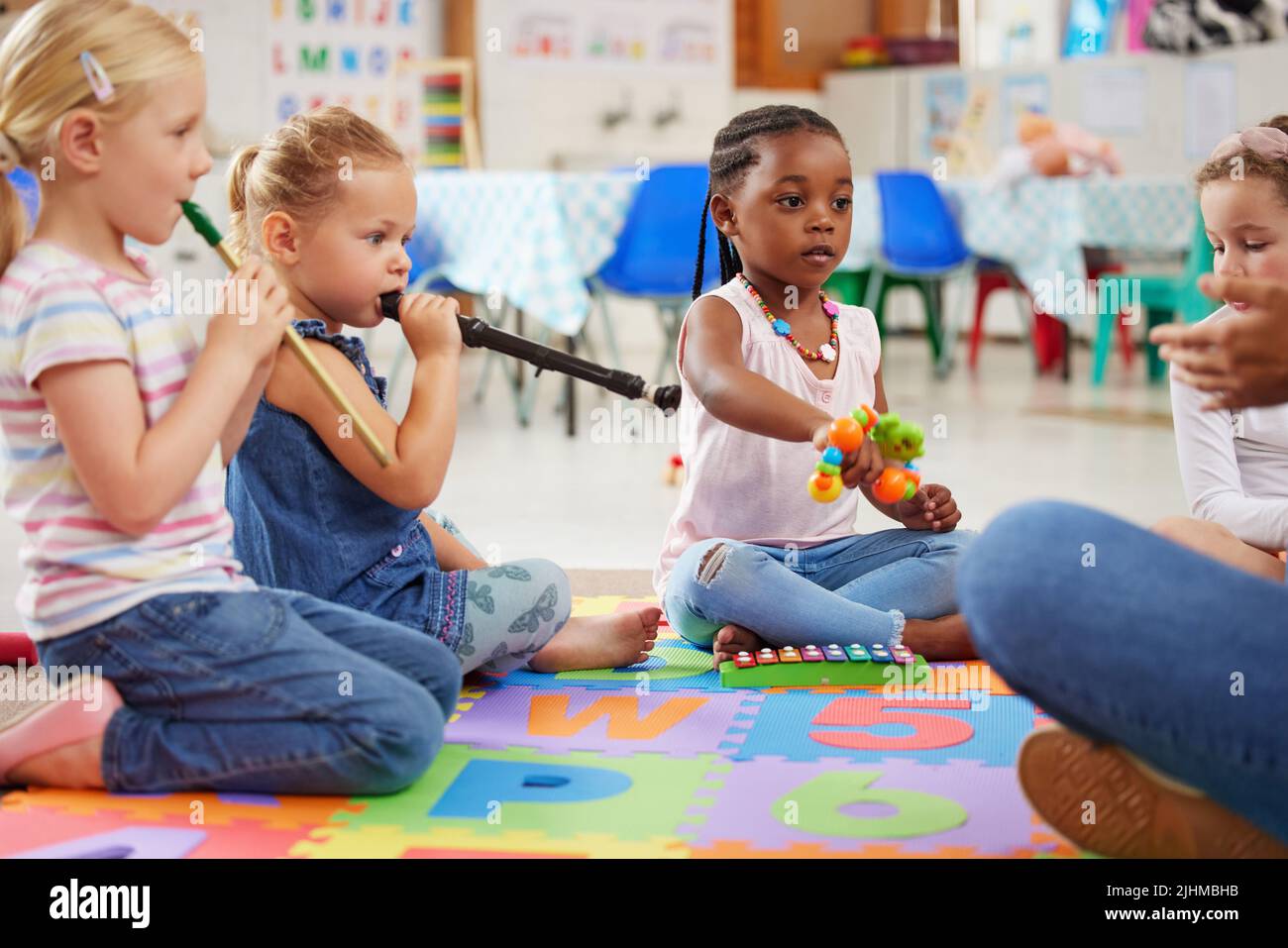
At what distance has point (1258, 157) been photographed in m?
1.42

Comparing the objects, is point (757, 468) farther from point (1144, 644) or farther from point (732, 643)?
point (1144, 644)

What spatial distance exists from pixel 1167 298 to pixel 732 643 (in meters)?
3.15

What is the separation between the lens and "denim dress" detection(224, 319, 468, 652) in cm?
129

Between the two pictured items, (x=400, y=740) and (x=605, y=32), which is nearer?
(x=400, y=740)

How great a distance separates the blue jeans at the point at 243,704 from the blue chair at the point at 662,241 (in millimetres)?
2369

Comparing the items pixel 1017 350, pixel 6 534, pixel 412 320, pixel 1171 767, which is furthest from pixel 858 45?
pixel 1171 767

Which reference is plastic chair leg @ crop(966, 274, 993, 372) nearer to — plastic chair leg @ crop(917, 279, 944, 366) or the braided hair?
plastic chair leg @ crop(917, 279, 944, 366)

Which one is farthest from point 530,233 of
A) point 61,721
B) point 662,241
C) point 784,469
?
point 61,721

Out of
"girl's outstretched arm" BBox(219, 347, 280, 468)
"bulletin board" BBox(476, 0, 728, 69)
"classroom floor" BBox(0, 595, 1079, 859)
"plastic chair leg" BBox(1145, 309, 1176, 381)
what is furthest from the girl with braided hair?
"bulletin board" BBox(476, 0, 728, 69)

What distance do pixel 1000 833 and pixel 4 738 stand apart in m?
0.73

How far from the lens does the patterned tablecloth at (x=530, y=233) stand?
332 centimetres

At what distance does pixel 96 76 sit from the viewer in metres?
1.00

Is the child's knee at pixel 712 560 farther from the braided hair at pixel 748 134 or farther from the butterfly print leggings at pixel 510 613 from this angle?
the braided hair at pixel 748 134

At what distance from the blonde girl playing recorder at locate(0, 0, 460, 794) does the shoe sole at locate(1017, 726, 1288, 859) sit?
44 centimetres
